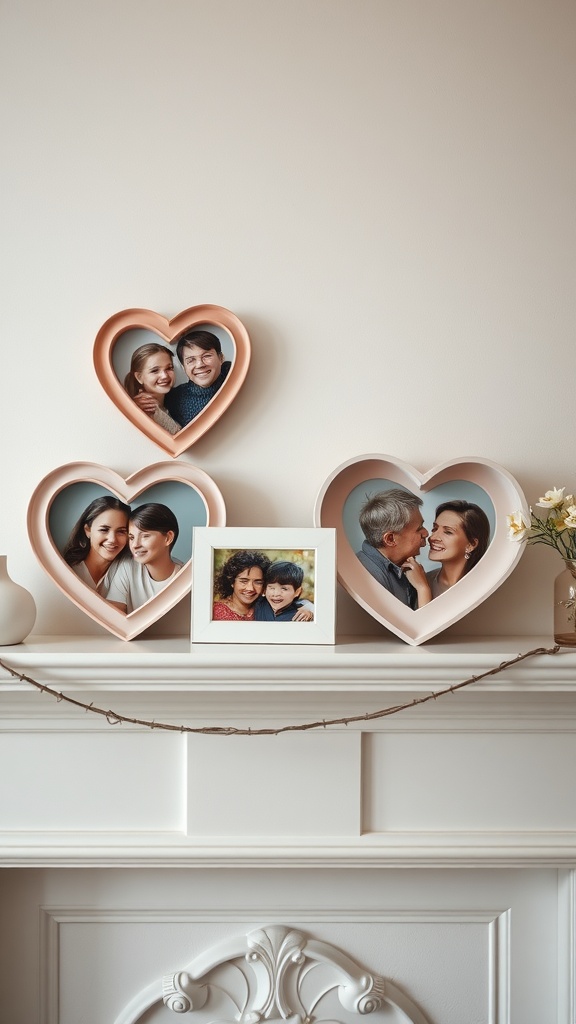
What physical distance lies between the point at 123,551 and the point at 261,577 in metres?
0.25

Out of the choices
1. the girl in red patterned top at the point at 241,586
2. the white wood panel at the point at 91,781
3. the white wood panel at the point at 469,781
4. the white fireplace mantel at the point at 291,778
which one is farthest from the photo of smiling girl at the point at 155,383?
the white wood panel at the point at 469,781

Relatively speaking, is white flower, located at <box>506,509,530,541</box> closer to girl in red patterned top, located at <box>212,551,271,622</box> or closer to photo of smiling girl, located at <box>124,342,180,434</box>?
girl in red patterned top, located at <box>212,551,271,622</box>

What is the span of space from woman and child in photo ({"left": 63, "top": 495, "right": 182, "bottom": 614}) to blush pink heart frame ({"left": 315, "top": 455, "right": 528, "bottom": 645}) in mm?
265

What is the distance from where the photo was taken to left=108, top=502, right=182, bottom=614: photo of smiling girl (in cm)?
126

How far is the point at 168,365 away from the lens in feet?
4.23

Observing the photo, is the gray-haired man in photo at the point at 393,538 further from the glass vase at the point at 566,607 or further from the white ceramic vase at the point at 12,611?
the white ceramic vase at the point at 12,611

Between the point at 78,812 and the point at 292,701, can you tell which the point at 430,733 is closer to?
the point at 292,701

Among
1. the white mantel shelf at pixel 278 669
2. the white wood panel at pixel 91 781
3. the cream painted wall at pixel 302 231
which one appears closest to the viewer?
the white mantel shelf at pixel 278 669

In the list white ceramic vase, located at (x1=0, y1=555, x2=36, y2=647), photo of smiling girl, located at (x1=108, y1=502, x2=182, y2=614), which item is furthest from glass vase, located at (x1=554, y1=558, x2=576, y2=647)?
white ceramic vase, located at (x1=0, y1=555, x2=36, y2=647)

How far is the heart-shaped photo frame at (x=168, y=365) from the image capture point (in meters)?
1.28

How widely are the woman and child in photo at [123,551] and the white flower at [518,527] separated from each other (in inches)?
21.2

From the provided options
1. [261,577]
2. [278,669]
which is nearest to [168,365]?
[261,577]

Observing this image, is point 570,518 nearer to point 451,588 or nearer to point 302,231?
point 451,588

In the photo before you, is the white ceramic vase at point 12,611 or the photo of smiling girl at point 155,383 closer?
the white ceramic vase at point 12,611
